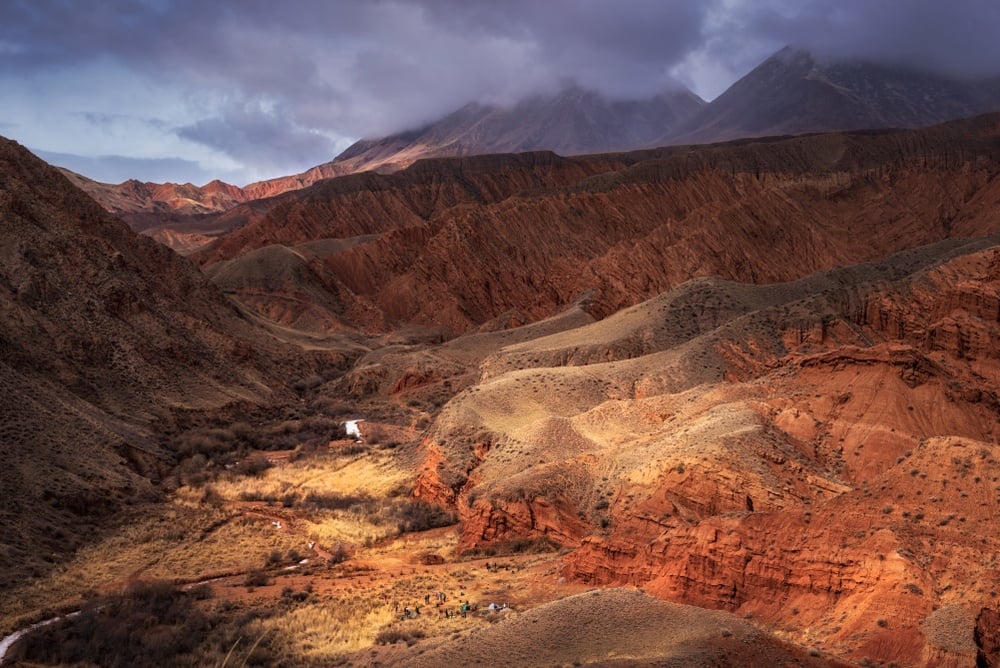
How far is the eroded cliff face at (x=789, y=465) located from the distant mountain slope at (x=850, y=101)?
136295 millimetres

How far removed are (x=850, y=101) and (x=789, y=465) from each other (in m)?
168

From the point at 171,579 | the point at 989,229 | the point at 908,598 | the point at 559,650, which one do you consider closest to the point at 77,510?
the point at 171,579

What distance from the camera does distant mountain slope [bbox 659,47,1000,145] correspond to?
165750mm

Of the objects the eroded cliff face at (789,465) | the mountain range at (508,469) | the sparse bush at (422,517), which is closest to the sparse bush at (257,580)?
the mountain range at (508,469)

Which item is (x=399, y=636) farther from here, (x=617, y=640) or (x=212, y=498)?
(x=212, y=498)

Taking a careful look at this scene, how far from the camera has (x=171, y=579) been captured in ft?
72.9

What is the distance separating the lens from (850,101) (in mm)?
170000

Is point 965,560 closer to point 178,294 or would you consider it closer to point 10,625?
point 10,625

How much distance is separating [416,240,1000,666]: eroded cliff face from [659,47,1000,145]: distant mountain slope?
13629 cm

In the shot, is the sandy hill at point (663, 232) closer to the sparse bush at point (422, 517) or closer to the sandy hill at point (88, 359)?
the sandy hill at point (88, 359)

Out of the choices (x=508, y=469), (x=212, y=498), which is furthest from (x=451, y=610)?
(x=212, y=498)

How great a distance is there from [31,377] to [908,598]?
30.8 meters

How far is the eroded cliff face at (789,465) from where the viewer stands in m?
15.7

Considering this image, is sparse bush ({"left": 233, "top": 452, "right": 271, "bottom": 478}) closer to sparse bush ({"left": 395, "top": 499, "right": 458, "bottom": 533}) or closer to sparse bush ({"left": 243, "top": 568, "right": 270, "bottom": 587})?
sparse bush ({"left": 395, "top": 499, "right": 458, "bottom": 533})
